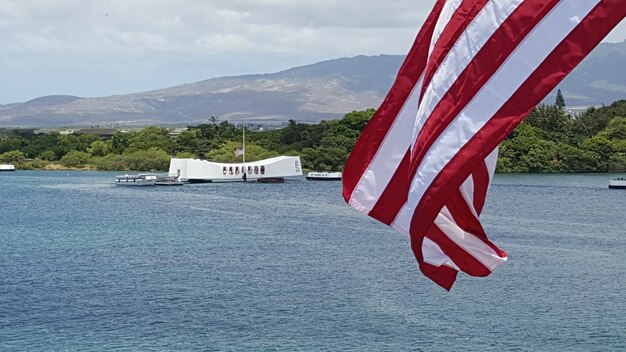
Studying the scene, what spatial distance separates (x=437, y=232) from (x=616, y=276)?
104ft

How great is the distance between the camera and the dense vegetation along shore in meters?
126

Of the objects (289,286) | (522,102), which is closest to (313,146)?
(289,286)

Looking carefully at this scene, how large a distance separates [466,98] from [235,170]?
102197mm

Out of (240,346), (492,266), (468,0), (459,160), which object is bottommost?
(240,346)

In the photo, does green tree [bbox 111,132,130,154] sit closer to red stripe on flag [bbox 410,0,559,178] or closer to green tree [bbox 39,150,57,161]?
green tree [bbox 39,150,57,161]

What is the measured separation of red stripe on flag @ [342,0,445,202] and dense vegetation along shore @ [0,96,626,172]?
11704 centimetres

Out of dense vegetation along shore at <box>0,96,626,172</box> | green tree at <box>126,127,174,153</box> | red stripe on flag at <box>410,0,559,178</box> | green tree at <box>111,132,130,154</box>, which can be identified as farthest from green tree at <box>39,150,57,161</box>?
red stripe on flag at <box>410,0,559,178</box>

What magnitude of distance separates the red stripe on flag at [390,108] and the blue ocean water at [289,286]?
16.6 meters

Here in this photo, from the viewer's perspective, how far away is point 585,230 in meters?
56.6

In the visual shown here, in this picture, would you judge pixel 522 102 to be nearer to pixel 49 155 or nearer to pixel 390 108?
pixel 390 108

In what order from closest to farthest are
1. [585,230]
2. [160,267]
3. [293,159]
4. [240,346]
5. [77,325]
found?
[240,346] < [77,325] < [160,267] < [585,230] < [293,159]

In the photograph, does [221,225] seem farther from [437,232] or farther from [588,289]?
[437,232]

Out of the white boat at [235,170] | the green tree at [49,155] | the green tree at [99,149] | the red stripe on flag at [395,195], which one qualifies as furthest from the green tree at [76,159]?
the red stripe on flag at [395,195]

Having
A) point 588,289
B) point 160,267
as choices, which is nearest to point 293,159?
point 160,267
